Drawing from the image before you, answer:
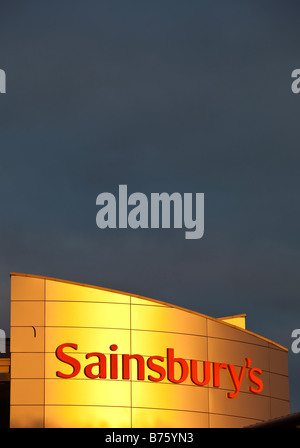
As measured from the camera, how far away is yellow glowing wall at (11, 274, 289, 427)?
197 feet

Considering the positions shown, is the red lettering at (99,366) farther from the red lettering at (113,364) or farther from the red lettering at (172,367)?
the red lettering at (172,367)

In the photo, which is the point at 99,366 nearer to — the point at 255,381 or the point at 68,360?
the point at 68,360

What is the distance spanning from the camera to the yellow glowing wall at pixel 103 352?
5997 cm

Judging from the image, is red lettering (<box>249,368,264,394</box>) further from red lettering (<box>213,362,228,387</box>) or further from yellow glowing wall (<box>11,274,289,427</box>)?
red lettering (<box>213,362,228,387</box>)

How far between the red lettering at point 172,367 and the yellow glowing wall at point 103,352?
0.98 feet

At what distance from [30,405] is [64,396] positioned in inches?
79.6

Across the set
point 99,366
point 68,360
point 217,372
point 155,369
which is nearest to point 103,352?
point 99,366

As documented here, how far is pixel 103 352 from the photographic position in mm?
61438

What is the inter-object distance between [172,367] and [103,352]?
4327 millimetres

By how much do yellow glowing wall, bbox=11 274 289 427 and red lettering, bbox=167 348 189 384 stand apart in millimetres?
298

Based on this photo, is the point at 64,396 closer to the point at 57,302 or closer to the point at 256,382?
the point at 57,302

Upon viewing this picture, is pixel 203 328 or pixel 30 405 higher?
pixel 203 328
